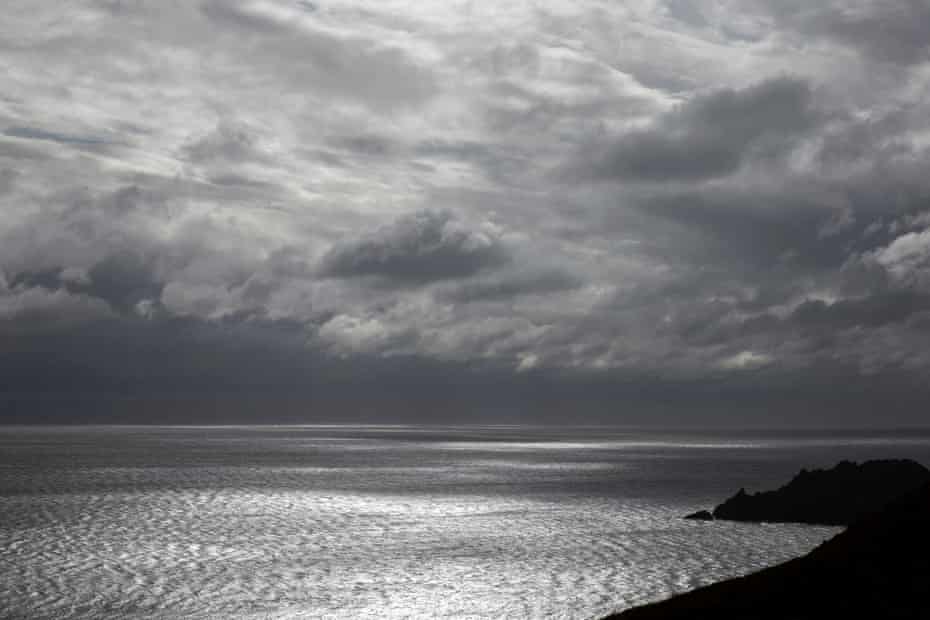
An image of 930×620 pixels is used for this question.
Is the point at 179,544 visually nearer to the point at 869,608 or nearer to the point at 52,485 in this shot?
the point at 869,608

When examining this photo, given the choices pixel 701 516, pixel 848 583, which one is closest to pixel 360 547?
pixel 701 516

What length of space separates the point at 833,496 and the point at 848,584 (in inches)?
2433

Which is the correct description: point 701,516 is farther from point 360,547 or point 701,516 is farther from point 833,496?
point 360,547

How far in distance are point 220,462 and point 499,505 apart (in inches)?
4286

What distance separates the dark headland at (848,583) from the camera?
26109 millimetres

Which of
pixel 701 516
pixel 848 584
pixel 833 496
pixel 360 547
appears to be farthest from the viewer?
pixel 701 516

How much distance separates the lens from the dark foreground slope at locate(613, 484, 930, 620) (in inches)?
1027

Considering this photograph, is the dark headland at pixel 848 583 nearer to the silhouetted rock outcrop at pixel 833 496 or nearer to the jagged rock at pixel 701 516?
the silhouetted rock outcrop at pixel 833 496

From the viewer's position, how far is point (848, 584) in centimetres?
2731

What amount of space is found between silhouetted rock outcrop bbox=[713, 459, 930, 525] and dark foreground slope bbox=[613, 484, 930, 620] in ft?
182

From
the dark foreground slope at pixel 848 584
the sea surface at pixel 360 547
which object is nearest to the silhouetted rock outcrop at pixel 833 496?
the sea surface at pixel 360 547

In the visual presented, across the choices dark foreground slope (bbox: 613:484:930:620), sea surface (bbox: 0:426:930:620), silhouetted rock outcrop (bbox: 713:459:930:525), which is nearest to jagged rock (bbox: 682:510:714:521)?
silhouetted rock outcrop (bbox: 713:459:930:525)

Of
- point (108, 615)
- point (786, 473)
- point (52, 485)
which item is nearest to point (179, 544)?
point (108, 615)

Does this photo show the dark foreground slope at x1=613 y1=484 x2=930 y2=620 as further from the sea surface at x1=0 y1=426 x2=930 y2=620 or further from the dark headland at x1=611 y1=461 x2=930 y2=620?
the sea surface at x1=0 y1=426 x2=930 y2=620
